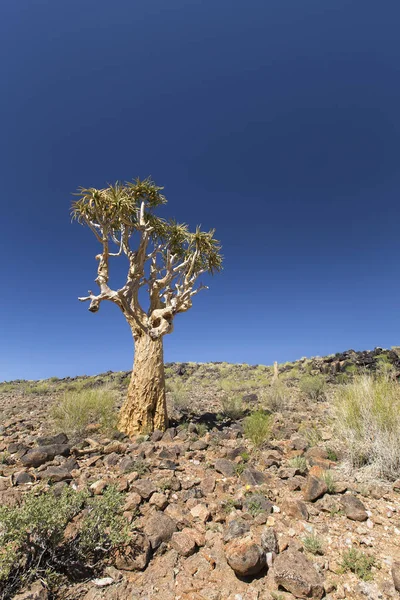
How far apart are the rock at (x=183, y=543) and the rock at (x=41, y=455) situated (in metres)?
3.69

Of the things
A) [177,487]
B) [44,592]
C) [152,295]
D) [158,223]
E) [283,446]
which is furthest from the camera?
[158,223]

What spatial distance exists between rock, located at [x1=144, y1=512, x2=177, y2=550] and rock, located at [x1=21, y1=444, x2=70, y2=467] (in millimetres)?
3227

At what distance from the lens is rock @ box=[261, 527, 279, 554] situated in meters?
3.41

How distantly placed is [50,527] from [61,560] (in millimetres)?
336

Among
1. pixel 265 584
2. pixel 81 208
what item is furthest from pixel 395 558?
pixel 81 208

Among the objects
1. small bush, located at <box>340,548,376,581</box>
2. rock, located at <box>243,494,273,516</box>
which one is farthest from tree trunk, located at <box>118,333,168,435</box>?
small bush, located at <box>340,548,376,581</box>

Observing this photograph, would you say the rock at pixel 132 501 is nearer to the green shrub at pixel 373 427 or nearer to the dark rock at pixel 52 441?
the dark rock at pixel 52 441

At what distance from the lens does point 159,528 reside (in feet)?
12.5

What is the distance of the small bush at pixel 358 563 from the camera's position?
10.1ft

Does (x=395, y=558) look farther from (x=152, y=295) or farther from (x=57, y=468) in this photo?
(x=152, y=295)

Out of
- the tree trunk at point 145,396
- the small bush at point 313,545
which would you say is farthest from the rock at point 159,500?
the tree trunk at point 145,396

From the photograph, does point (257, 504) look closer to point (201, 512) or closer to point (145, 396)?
point (201, 512)

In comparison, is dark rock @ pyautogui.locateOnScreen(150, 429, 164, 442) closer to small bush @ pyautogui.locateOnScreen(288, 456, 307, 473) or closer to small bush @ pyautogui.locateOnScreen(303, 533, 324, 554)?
small bush @ pyautogui.locateOnScreen(288, 456, 307, 473)

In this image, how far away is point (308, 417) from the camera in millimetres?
10180
